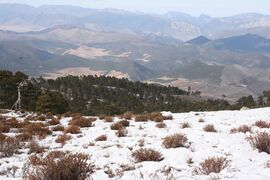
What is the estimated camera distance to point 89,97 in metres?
138

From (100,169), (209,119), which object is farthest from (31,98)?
(100,169)

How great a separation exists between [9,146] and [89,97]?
124 m

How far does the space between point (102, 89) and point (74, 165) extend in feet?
448

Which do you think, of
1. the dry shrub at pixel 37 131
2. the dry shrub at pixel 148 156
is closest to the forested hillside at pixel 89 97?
the dry shrub at pixel 37 131

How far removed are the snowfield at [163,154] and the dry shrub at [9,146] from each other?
296mm

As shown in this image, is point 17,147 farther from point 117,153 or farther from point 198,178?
point 198,178

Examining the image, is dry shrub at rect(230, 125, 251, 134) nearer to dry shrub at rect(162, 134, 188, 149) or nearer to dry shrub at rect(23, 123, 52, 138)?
dry shrub at rect(162, 134, 188, 149)

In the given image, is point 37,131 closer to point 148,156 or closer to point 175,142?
point 175,142

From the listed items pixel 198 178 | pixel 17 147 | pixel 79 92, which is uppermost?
pixel 198 178

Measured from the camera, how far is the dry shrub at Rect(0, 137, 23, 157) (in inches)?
561

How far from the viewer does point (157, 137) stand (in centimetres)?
1742

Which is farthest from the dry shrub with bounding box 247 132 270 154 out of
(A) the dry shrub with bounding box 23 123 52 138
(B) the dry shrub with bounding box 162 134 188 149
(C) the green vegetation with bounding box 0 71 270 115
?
(C) the green vegetation with bounding box 0 71 270 115

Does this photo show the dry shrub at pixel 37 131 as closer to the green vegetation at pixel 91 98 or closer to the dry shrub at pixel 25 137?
the dry shrub at pixel 25 137

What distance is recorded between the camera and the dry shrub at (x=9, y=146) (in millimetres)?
14250
